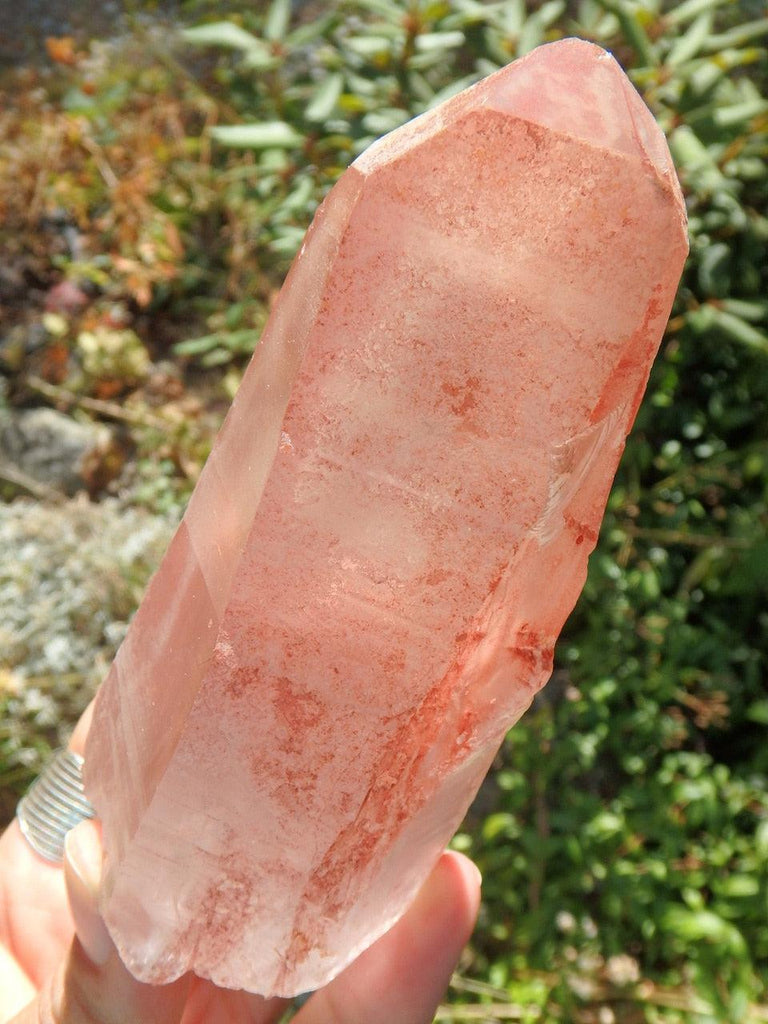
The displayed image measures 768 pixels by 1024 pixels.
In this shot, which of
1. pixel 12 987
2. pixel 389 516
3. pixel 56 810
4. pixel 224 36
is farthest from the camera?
pixel 224 36

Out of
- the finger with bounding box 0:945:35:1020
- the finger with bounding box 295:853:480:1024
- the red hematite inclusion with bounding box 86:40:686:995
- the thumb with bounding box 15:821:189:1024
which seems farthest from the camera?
the finger with bounding box 0:945:35:1020

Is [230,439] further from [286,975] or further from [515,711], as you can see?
[286,975]

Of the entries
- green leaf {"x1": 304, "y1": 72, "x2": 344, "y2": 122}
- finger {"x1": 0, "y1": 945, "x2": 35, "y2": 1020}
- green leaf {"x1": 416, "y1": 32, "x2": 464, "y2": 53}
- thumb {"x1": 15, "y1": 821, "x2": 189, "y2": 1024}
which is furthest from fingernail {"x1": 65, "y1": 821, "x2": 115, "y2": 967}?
green leaf {"x1": 416, "y1": 32, "x2": 464, "y2": 53}

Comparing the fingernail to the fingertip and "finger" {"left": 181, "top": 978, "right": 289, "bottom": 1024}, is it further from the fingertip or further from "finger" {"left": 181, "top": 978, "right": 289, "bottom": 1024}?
the fingertip

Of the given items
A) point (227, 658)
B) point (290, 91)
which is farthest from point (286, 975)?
point (290, 91)

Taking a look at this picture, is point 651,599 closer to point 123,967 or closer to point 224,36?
point 123,967

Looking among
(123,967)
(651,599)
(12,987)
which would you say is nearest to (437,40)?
(651,599)
